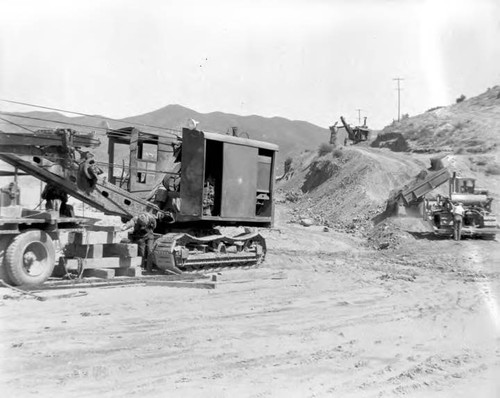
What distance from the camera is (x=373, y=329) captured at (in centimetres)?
848

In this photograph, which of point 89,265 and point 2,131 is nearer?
point 2,131

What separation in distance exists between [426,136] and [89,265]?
128ft

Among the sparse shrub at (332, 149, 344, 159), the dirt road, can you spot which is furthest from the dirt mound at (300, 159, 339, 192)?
the dirt road

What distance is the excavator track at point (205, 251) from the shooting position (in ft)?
41.5

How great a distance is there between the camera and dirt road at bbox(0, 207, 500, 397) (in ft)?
19.1

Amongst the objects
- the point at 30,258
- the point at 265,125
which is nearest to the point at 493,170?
the point at 30,258

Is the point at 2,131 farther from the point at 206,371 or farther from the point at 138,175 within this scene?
the point at 206,371

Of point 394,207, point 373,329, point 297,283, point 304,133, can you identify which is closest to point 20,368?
point 373,329

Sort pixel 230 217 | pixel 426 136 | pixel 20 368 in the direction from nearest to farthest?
pixel 20 368, pixel 230 217, pixel 426 136

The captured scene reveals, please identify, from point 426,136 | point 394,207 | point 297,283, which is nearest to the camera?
point 297,283

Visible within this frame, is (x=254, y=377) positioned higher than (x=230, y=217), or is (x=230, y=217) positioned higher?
(x=230, y=217)

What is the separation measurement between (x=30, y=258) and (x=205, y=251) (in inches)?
162

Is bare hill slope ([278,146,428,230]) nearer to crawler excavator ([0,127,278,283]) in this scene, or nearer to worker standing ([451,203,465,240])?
worker standing ([451,203,465,240])

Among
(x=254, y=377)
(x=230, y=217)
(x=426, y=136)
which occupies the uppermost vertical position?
(x=426, y=136)
